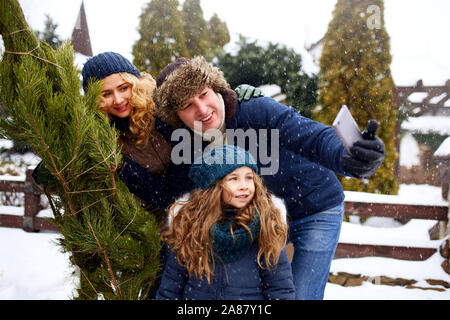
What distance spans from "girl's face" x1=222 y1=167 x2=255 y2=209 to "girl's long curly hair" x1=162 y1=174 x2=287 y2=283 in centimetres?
2

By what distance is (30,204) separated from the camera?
3725 millimetres

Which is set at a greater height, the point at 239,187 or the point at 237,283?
the point at 239,187

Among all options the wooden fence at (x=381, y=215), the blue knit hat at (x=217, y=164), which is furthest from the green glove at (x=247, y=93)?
the wooden fence at (x=381, y=215)

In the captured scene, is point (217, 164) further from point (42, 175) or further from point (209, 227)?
point (42, 175)

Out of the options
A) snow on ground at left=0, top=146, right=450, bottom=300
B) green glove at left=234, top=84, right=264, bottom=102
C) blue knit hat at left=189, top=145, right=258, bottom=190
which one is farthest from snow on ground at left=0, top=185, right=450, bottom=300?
green glove at left=234, top=84, right=264, bottom=102

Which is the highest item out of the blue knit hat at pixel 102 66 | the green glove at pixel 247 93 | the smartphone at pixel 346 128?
the blue knit hat at pixel 102 66

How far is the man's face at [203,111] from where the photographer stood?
1144 millimetres

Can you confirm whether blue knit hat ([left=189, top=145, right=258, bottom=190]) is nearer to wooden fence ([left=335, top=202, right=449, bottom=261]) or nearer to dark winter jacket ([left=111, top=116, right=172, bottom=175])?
dark winter jacket ([left=111, top=116, right=172, bottom=175])

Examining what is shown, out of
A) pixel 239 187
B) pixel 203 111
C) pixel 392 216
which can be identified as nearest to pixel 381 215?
pixel 392 216

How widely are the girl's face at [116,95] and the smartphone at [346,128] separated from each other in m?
0.73

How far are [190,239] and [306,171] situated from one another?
0.61 metres

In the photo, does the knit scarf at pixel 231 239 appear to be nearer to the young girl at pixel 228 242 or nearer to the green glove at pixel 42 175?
the young girl at pixel 228 242

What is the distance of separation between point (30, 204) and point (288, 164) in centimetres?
344

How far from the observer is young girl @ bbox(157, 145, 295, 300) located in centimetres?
114
